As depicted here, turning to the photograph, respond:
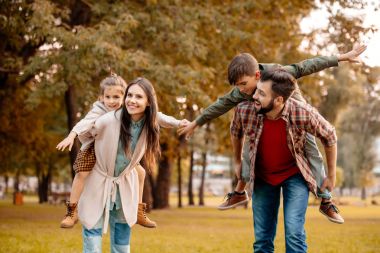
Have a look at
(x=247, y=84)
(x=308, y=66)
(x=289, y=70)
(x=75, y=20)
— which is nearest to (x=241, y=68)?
(x=247, y=84)

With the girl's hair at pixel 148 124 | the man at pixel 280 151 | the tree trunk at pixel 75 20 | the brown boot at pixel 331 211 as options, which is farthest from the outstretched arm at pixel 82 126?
the tree trunk at pixel 75 20

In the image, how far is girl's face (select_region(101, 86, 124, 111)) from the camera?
6.60m

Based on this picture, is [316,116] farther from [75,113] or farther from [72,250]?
[75,113]

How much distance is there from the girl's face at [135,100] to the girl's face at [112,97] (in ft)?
0.92

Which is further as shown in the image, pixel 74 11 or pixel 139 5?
pixel 74 11

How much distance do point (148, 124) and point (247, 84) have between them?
1.05 meters

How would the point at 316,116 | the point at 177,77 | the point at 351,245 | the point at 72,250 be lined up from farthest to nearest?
the point at 177,77 < the point at 351,245 < the point at 72,250 < the point at 316,116

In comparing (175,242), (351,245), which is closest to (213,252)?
(175,242)

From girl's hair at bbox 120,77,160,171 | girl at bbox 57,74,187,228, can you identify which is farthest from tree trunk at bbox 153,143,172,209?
girl's hair at bbox 120,77,160,171

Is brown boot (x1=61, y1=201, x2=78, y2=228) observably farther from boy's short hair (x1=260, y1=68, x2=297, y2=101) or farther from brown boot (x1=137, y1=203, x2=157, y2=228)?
boy's short hair (x1=260, y1=68, x2=297, y2=101)

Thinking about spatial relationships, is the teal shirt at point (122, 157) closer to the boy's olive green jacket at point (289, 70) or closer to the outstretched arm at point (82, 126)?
the outstretched arm at point (82, 126)

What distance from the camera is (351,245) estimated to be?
13508 mm

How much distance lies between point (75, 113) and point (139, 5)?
467cm

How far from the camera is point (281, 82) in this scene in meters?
6.03
